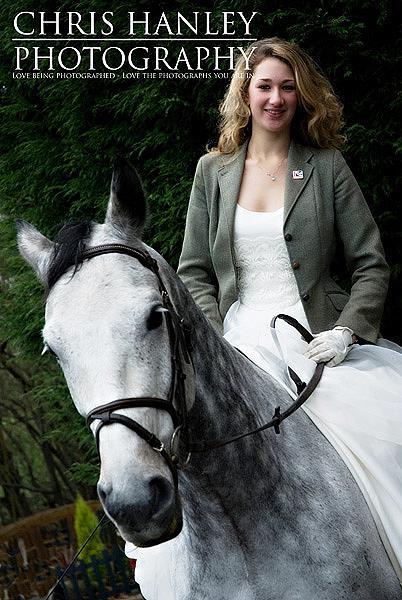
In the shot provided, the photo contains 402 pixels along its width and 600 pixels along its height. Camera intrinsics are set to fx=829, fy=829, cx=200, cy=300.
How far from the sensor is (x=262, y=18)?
5008 millimetres

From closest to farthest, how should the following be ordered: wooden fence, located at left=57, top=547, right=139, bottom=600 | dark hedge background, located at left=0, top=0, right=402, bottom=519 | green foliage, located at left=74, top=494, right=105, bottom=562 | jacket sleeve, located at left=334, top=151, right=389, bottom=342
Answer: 1. jacket sleeve, located at left=334, top=151, right=389, bottom=342
2. dark hedge background, located at left=0, top=0, right=402, bottom=519
3. wooden fence, located at left=57, top=547, right=139, bottom=600
4. green foliage, located at left=74, top=494, right=105, bottom=562

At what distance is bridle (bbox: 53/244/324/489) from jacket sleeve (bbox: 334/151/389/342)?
2.82 ft

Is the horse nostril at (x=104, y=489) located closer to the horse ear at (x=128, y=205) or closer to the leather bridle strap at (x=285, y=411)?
the leather bridle strap at (x=285, y=411)

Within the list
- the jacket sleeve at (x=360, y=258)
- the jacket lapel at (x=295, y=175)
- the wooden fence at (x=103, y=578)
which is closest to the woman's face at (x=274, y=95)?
the jacket lapel at (x=295, y=175)

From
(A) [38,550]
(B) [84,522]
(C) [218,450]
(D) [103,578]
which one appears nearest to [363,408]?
(C) [218,450]

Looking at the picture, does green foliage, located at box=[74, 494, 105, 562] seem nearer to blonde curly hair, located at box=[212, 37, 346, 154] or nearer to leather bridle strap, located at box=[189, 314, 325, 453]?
blonde curly hair, located at box=[212, 37, 346, 154]

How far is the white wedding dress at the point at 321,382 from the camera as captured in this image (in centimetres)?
285

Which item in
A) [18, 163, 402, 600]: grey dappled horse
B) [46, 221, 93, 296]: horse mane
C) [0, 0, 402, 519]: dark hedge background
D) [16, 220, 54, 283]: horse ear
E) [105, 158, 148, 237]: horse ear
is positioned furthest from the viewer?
[0, 0, 402, 519]: dark hedge background

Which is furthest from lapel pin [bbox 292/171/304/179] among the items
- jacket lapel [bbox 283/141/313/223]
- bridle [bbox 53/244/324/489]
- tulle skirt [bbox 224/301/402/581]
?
bridle [bbox 53/244/324/489]

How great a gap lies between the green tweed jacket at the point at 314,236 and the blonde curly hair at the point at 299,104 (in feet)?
0.33

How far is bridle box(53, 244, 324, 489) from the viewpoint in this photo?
208 centimetres

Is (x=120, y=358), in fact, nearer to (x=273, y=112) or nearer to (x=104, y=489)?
(x=104, y=489)

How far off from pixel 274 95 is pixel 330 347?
115 centimetres

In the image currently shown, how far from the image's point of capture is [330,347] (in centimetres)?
314
